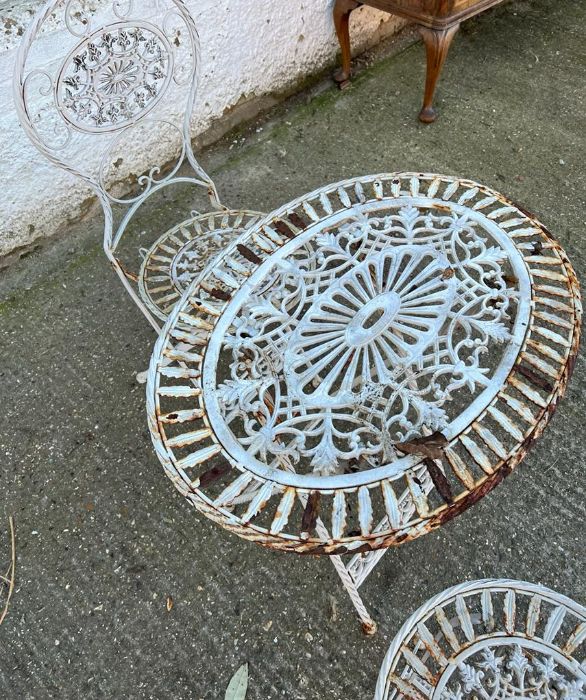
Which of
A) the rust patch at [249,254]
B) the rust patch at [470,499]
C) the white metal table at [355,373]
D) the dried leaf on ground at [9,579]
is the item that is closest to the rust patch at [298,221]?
the white metal table at [355,373]

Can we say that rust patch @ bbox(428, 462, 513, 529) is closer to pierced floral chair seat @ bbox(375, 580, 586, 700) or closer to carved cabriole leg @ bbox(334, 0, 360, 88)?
pierced floral chair seat @ bbox(375, 580, 586, 700)

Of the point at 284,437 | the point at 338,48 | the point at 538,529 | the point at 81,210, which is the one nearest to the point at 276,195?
the point at 81,210

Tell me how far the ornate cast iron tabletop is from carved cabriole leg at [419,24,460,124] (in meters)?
1.27

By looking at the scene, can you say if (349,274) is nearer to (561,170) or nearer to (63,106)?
(63,106)

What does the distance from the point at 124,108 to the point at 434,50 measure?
5.14 feet

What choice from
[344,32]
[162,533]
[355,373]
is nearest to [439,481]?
[355,373]

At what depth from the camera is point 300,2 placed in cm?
278

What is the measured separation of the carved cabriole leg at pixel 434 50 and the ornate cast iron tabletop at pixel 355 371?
127 cm

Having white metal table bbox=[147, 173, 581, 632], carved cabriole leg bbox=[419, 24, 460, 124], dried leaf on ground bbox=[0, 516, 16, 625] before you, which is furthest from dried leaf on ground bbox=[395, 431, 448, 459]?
carved cabriole leg bbox=[419, 24, 460, 124]

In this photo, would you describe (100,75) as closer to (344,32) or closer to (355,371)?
(355,371)

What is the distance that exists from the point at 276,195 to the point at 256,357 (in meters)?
1.43

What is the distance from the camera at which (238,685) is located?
1.48 meters

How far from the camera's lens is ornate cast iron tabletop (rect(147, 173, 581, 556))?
1.14m

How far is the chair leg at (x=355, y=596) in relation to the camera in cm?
139
